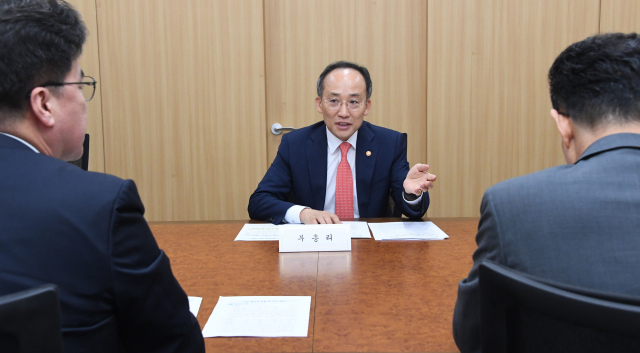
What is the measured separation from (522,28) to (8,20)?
339 cm

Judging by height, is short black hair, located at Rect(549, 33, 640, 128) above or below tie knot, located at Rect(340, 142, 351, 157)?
above

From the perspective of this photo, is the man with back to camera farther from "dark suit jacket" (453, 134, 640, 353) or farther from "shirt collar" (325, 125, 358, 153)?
"dark suit jacket" (453, 134, 640, 353)

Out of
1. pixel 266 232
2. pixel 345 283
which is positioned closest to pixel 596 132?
pixel 345 283

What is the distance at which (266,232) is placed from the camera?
1854 mm

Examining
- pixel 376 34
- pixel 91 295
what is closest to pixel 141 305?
pixel 91 295

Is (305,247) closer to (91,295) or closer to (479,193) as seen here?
(91,295)

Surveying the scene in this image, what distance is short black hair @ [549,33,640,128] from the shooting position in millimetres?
865

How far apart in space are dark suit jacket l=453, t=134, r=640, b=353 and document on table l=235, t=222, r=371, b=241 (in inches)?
37.2

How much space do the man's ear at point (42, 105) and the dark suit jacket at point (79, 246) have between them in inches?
3.3

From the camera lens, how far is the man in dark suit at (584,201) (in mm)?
735

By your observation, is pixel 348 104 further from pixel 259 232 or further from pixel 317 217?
pixel 259 232

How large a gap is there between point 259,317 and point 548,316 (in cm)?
64

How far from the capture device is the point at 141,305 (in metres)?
0.81

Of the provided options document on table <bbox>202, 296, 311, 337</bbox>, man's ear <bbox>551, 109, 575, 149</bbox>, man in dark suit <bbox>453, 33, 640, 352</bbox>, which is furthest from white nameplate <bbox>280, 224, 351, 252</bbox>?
man's ear <bbox>551, 109, 575, 149</bbox>
